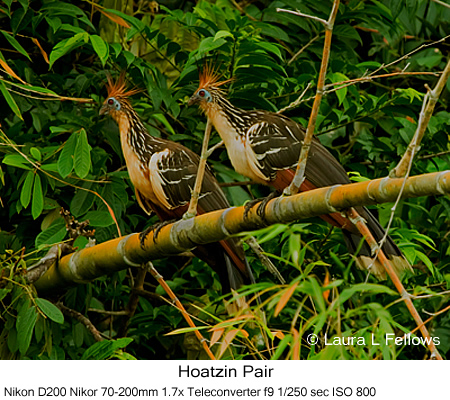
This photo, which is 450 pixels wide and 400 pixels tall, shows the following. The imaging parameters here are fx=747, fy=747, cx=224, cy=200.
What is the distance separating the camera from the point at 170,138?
10.8 ft

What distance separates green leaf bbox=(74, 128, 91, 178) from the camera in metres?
2.60

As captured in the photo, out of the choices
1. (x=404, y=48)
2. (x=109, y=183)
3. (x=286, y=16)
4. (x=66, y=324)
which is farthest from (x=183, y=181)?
(x=404, y=48)

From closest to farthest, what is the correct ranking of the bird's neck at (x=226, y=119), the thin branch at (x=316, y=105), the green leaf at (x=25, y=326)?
the thin branch at (x=316, y=105)
the green leaf at (x=25, y=326)
the bird's neck at (x=226, y=119)

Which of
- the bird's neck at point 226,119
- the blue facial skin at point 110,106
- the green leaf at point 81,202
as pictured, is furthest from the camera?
the blue facial skin at point 110,106

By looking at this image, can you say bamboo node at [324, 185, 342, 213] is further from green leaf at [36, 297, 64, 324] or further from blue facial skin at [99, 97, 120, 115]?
blue facial skin at [99, 97, 120, 115]

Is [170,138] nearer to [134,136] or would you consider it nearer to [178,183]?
[134,136]

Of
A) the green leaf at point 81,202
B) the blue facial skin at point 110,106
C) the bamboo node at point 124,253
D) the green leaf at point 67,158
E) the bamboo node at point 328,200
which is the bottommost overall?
the green leaf at point 81,202

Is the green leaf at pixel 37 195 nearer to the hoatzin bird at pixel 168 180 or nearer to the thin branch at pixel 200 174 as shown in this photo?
the hoatzin bird at pixel 168 180

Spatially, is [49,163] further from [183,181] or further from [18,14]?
[18,14]

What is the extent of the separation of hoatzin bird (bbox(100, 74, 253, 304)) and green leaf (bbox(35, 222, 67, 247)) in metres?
0.33

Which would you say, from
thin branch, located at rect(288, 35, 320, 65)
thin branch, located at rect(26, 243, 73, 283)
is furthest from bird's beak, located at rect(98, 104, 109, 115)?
thin branch, located at rect(288, 35, 320, 65)

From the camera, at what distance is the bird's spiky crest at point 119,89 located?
9.95 ft

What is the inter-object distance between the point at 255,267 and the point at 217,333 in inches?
41.6

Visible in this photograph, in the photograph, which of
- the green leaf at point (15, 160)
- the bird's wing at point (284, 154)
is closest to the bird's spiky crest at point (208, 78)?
the bird's wing at point (284, 154)
